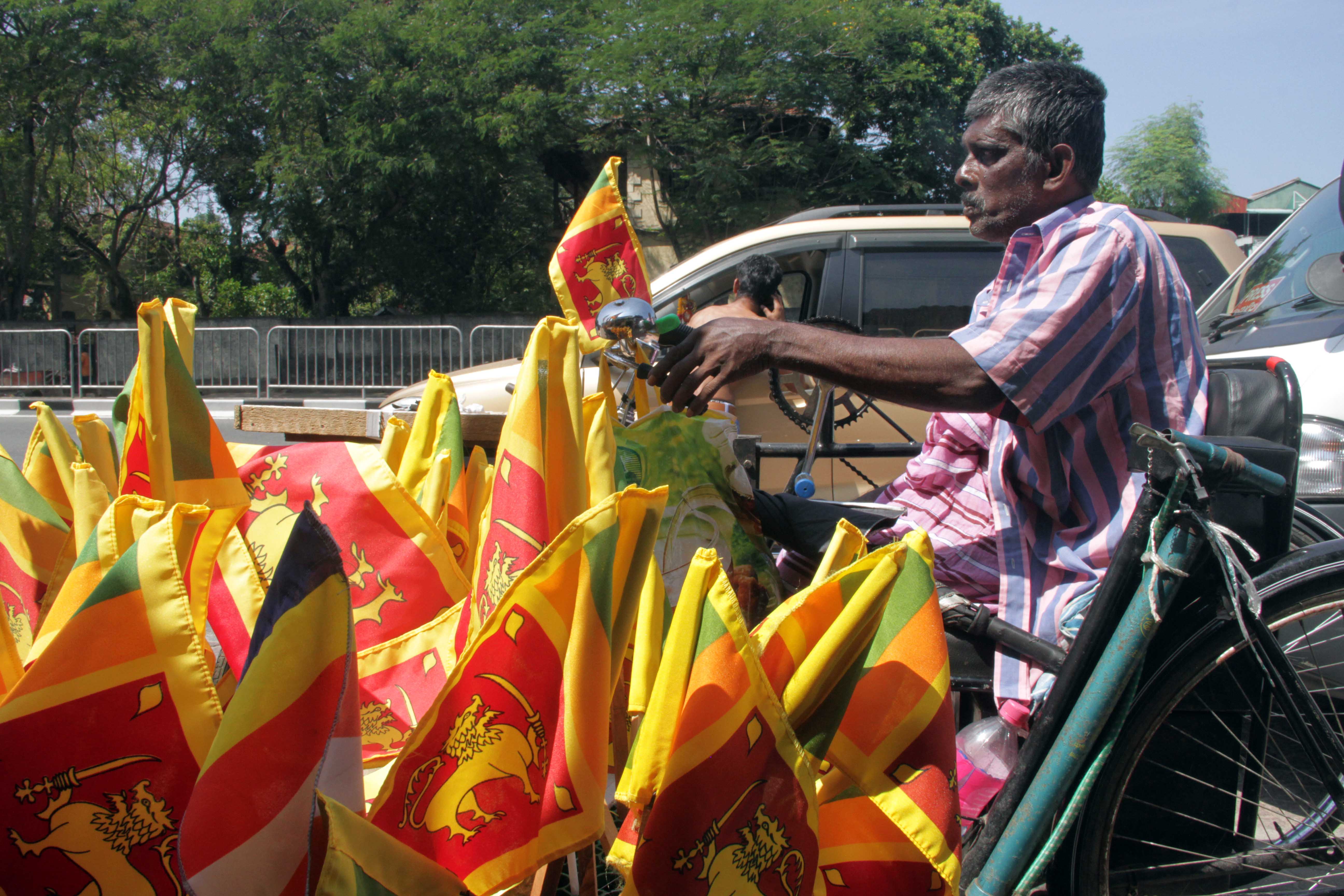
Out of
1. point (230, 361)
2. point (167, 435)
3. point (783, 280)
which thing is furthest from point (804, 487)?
point (230, 361)

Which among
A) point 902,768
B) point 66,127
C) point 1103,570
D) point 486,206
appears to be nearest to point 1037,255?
point 1103,570

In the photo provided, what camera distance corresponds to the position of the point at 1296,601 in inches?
54.9

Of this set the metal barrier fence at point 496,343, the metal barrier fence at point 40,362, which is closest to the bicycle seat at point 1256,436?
the metal barrier fence at point 496,343

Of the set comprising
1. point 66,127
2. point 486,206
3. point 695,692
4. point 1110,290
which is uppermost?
point 66,127

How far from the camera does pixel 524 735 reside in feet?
2.88

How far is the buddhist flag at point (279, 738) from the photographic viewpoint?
2.42 ft

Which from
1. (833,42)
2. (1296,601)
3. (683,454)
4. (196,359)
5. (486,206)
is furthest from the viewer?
(486,206)

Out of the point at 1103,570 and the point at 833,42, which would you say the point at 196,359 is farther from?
the point at 1103,570

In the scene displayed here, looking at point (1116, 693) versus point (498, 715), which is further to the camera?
point (1116, 693)

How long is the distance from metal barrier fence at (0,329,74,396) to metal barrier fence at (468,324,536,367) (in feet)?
18.3

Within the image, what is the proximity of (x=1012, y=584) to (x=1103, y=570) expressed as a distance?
15cm

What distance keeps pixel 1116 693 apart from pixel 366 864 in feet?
3.50

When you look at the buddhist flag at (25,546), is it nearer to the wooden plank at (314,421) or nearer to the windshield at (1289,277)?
the wooden plank at (314,421)

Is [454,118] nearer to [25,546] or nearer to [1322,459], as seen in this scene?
[1322,459]
